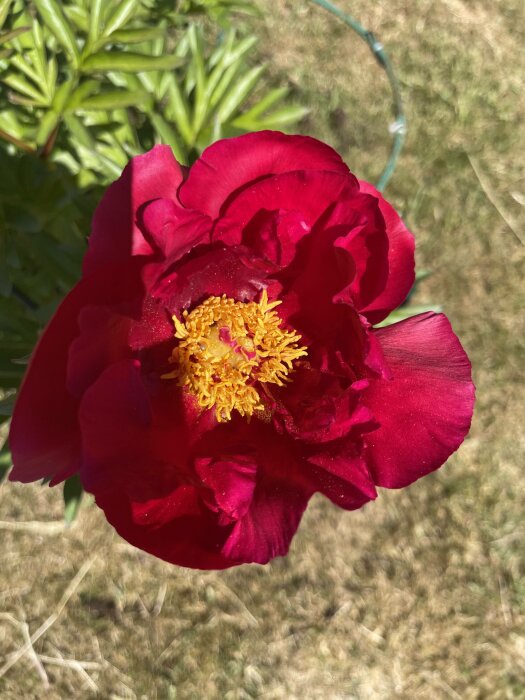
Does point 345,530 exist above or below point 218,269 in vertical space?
below

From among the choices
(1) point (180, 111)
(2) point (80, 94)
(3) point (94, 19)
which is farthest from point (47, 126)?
(1) point (180, 111)

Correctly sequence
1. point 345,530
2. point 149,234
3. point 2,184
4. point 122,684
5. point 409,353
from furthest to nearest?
point 345,530 → point 122,684 → point 2,184 → point 409,353 → point 149,234

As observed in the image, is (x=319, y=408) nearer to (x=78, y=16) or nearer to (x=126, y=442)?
(x=126, y=442)

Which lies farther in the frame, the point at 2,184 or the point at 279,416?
the point at 2,184

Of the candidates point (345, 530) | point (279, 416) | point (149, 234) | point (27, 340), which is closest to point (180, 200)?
point (149, 234)

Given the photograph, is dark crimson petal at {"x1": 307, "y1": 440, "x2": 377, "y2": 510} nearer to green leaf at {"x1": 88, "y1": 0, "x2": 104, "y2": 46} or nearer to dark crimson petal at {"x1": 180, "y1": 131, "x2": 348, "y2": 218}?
dark crimson petal at {"x1": 180, "y1": 131, "x2": 348, "y2": 218}

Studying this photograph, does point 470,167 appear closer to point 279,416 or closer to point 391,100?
point 391,100

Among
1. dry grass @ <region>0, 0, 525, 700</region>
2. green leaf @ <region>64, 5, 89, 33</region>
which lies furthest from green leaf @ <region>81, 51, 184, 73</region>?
dry grass @ <region>0, 0, 525, 700</region>
